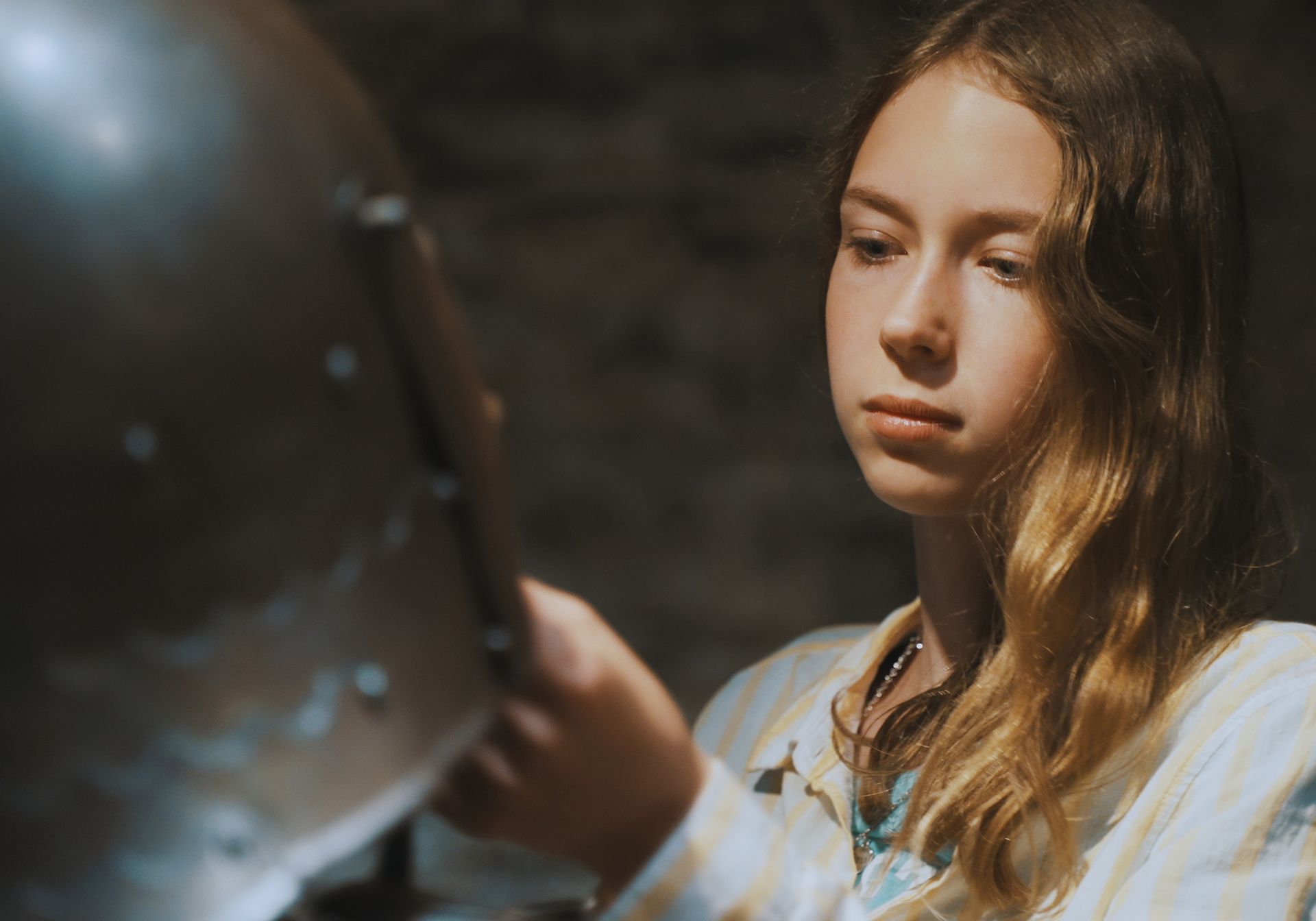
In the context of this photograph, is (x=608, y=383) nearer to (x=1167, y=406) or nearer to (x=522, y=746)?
(x=1167, y=406)

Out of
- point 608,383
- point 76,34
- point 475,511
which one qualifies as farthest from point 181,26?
point 608,383

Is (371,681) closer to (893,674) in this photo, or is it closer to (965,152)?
(965,152)

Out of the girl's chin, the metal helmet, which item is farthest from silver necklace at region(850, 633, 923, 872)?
the metal helmet

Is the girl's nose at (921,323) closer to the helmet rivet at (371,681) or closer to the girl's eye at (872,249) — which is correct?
the girl's eye at (872,249)

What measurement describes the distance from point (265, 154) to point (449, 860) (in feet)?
3.37

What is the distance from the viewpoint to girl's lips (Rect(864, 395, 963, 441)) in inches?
22.6

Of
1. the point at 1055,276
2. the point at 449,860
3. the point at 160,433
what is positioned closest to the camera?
the point at 160,433

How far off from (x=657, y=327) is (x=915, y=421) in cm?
68

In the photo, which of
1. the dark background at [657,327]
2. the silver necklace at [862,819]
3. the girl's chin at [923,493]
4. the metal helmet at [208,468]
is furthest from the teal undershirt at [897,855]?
the dark background at [657,327]

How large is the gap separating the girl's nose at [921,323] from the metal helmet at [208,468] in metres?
0.29

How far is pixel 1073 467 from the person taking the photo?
1.95 feet

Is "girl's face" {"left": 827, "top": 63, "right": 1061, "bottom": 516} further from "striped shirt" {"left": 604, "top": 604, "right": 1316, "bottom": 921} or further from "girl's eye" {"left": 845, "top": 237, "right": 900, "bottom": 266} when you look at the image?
"striped shirt" {"left": 604, "top": 604, "right": 1316, "bottom": 921}

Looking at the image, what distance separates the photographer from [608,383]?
124 cm

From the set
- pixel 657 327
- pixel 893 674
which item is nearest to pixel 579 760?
pixel 893 674
